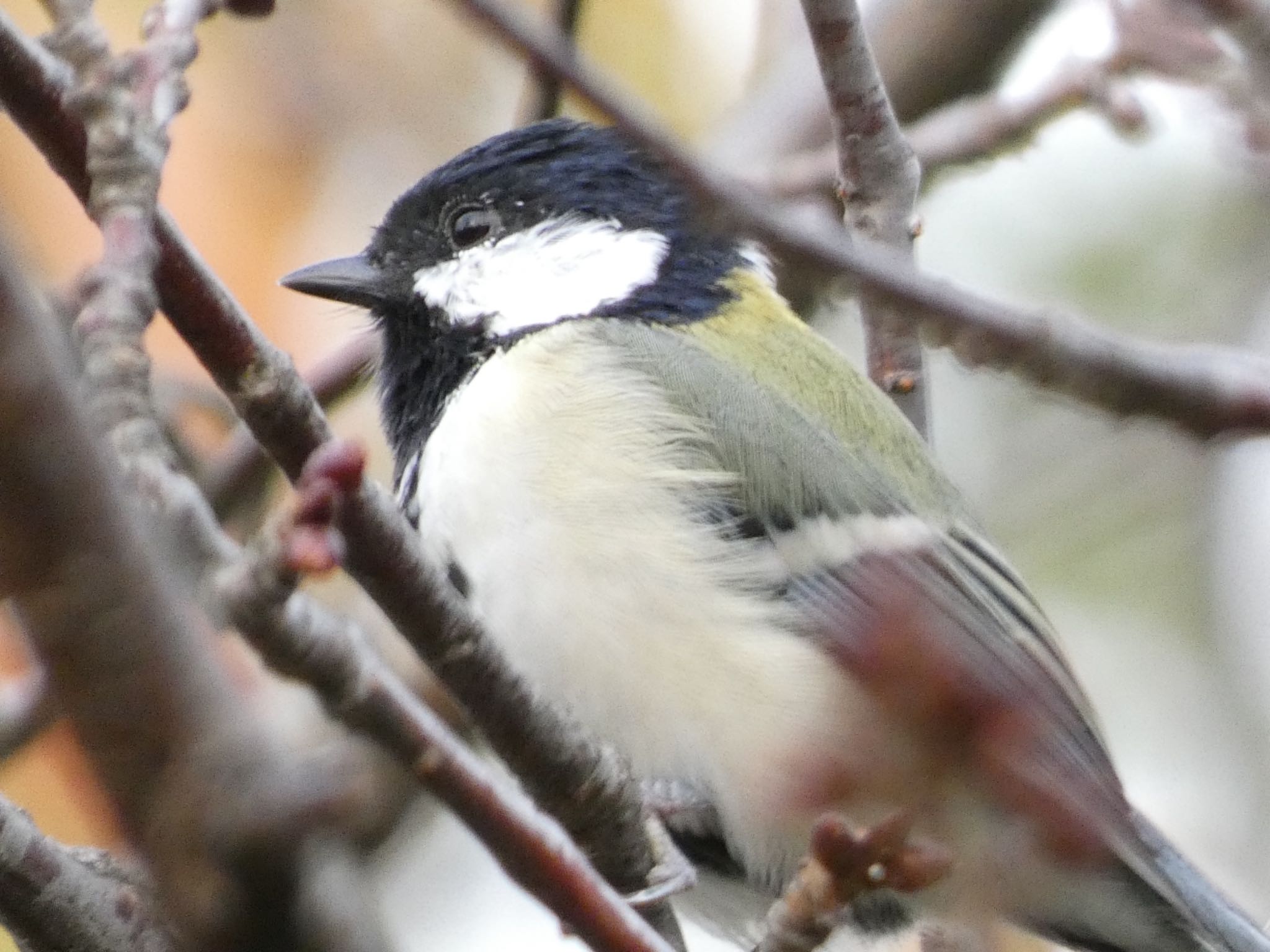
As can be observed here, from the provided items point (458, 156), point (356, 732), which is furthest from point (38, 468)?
point (458, 156)

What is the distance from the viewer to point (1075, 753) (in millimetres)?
1939

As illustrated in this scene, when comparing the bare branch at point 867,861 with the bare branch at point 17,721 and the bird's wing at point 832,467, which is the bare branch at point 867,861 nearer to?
the bird's wing at point 832,467

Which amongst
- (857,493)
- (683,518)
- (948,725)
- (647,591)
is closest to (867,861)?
(948,725)

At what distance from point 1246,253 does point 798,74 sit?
1628mm

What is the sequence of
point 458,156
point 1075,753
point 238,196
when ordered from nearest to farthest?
1. point 1075,753
2. point 458,156
3. point 238,196

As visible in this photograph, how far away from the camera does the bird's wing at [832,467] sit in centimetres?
217

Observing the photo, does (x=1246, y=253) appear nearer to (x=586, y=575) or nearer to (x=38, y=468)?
(x=586, y=575)

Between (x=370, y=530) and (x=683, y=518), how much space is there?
103 cm

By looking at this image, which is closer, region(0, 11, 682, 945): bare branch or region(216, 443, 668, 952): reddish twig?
region(216, 443, 668, 952): reddish twig

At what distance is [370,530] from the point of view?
1.17 meters

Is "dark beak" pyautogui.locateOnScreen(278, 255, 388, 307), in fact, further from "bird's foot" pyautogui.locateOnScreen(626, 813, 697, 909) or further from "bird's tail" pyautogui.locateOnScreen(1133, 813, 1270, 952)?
"bird's tail" pyautogui.locateOnScreen(1133, 813, 1270, 952)

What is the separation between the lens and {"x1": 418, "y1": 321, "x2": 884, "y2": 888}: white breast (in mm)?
2027

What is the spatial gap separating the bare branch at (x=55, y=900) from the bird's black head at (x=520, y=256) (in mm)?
1269

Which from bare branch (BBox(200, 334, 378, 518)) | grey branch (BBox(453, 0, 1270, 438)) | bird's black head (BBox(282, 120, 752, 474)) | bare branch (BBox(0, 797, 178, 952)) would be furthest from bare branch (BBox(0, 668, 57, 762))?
grey branch (BBox(453, 0, 1270, 438))
